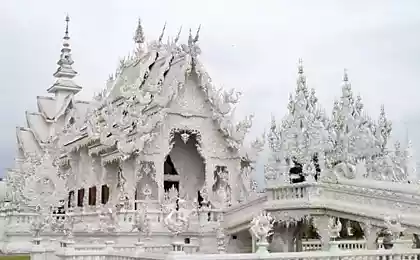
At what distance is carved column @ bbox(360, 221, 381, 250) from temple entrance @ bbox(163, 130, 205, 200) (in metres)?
8.02

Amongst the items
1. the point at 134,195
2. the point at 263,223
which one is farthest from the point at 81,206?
the point at 263,223

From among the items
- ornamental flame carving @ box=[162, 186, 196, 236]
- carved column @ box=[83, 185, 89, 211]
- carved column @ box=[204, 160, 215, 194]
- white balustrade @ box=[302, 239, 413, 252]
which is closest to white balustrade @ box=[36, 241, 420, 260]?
white balustrade @ box=[302, 239, 413, 252]

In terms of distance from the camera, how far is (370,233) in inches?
548

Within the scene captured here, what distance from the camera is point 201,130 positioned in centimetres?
2025

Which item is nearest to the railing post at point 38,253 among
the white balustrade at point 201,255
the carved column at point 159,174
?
the white balustrade at point 201,255

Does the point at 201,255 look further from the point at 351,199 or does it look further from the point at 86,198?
the point at 86,198

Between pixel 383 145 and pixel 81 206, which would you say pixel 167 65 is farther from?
pixel 383 145

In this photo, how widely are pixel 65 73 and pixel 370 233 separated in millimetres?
22545

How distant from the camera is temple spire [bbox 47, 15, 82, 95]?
31.5 meters

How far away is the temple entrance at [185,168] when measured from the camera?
69.2 ft

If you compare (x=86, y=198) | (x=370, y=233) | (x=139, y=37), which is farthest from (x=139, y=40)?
(x=370, y=233)

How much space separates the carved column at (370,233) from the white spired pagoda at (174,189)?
4 centimetres

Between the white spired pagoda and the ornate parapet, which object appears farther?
the white spired pagoda

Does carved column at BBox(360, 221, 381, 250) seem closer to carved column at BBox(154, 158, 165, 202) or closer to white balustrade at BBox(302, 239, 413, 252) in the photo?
white balustrade at BBox(302, 239, 413, 252)
